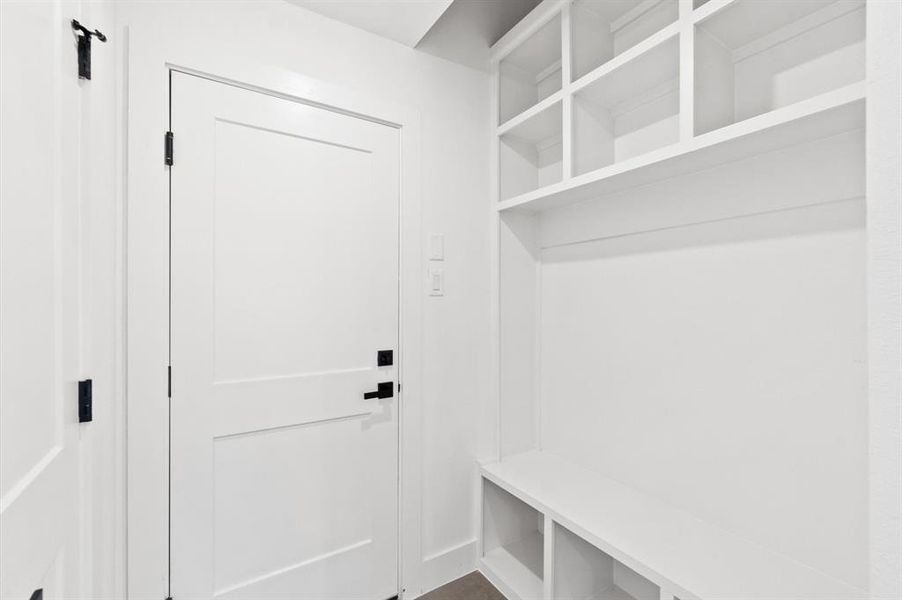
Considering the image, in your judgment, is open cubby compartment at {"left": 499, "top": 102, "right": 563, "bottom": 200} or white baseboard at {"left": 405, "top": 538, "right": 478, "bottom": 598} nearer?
white baseboard at {"left": 405, "top": 538, "right": 478, "bottom": 598}

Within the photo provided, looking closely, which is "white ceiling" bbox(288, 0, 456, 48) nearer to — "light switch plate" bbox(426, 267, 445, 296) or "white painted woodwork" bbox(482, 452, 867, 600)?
"light switch plate" bbox(426, 267, 445, 296)

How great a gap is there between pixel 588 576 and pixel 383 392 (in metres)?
Result: 1.15

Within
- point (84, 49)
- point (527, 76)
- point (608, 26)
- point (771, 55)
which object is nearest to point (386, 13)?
point (527, 76)

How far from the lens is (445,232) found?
1.93 metres

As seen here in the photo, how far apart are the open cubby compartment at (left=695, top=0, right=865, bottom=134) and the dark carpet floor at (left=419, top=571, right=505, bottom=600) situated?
6.65 feet

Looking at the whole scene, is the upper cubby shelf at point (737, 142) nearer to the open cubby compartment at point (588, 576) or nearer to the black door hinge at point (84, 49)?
the open cubby compartment at point (588, 576)

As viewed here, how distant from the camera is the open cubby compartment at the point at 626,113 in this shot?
57.5 inches

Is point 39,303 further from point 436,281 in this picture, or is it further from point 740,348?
point 740,348

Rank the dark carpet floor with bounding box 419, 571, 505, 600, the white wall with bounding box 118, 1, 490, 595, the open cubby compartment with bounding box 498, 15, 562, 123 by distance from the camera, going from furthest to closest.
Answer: the open cubby compartment with bounding box 498, 15, 562, 123
the dark carpet floor with bounding box 419, 571, 505, 600
the white wall with bounding box 118, 1, 490, 595

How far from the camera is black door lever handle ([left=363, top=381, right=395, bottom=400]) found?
5.64ft

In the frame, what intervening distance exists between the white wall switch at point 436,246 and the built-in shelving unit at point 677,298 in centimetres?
32

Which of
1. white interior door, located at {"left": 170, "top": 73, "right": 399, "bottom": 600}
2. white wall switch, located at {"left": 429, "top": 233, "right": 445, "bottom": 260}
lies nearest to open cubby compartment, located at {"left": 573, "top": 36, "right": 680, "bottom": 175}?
Result: white wall switch, located at {"left": 429, "top": 233, "right": 445, "bottom": 260}

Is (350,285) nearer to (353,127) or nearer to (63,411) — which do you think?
(353,127)

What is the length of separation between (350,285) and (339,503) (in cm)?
91
